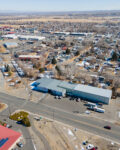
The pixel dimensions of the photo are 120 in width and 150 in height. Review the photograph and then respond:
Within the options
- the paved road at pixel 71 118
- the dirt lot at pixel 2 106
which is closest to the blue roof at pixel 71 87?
the paved road at pixel 71 118

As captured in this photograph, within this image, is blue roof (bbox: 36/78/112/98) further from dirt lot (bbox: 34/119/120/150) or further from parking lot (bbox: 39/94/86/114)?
dirt lot (bbox: 34/119/120/150)

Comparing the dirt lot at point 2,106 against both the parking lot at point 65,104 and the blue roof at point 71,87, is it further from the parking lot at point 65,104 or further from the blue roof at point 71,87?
the blue roof at point 71,87

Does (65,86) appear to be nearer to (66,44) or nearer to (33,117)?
(33,117)

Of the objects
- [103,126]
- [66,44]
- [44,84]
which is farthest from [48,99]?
[66,44]

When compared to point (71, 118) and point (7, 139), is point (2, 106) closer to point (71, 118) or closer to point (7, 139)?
point (7, 139)

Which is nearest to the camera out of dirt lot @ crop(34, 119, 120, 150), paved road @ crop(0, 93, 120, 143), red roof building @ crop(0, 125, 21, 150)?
red roof building @ crop(0, 125, 21, 150)

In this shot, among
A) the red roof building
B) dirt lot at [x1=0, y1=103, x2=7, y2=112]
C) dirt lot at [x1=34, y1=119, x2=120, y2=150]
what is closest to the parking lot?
dirt lot at [x1=34, y1=119, x2=120, y2=150]

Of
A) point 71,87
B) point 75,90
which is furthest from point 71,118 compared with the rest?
point 71,87
